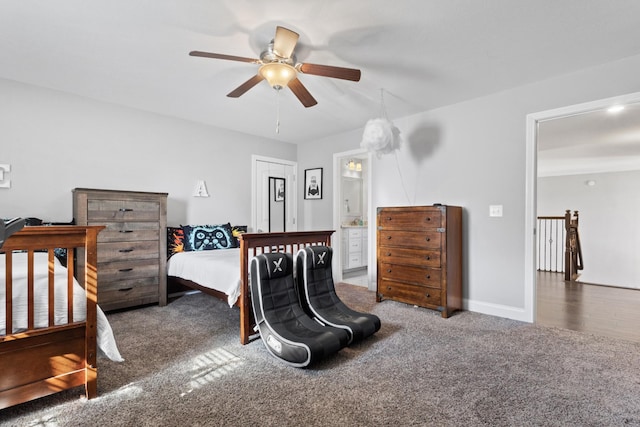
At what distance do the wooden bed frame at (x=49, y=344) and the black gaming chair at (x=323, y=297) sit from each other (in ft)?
5.00

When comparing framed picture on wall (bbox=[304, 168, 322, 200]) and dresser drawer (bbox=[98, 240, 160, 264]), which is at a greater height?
framed picture on wall (bbox=[304, 168, 322, 200])

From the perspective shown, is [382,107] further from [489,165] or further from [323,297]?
[323,297]

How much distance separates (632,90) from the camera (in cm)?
268

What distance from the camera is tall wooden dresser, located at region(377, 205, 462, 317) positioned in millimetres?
3367

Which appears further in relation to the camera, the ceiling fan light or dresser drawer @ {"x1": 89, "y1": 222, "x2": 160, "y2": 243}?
dresser drawer @ {"x1": 89, "y1": 222, "x2": 160, "y2": 243}

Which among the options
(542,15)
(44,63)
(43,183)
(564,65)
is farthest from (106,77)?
(564,65)

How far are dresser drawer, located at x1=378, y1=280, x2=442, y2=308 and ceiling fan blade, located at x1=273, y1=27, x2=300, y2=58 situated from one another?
8.78ft

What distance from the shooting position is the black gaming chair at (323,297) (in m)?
2.60

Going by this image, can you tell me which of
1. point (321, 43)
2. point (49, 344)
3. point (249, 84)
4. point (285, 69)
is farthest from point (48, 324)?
point (321, 43)

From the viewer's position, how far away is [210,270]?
320cm

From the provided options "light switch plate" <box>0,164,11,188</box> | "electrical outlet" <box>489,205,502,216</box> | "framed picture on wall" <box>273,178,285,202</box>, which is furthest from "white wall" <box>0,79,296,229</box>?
"electrical outlet" <box>489,205,502,216</box>

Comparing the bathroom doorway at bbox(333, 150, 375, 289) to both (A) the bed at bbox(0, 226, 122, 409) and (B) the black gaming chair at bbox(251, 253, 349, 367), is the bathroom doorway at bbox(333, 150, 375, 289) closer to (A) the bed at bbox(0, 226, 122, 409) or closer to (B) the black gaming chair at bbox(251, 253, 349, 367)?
(B) the black gaming chair at bbox(251, 253, 349, 367)

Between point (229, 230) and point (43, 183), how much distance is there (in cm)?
206

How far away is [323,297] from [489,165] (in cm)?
231
